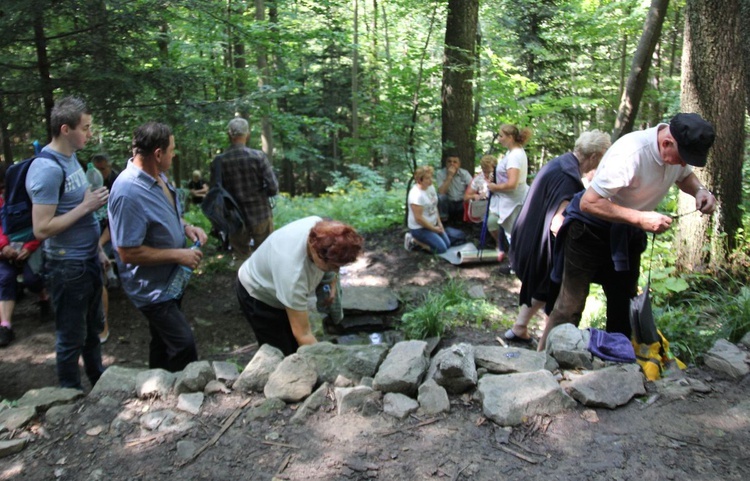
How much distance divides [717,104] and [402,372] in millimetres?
4062

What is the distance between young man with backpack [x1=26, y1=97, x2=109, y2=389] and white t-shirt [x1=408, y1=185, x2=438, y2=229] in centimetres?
450

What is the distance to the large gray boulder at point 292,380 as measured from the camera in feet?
9.61

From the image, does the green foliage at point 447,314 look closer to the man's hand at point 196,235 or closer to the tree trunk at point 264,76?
the man's hand at point 196,235

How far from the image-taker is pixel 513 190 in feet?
21.0

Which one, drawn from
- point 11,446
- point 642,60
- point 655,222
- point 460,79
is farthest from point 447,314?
point 642,60

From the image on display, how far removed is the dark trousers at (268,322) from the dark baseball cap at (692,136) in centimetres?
257

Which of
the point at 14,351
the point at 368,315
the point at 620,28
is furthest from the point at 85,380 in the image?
the point at 620,28

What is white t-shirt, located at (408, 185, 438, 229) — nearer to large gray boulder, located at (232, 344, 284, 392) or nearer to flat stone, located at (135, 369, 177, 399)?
large gray boulder, located at (232, 344, 284, 392)

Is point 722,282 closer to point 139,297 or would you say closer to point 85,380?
point 139,297

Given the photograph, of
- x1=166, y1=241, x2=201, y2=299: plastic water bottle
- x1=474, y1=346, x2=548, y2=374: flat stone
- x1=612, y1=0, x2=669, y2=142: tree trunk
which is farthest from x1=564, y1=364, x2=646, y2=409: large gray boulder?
x1=612, y1=0, x2=669, y2=142: tree trunk

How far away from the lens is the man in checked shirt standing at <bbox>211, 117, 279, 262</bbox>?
243 inches

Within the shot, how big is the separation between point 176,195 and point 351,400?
188 centimetres

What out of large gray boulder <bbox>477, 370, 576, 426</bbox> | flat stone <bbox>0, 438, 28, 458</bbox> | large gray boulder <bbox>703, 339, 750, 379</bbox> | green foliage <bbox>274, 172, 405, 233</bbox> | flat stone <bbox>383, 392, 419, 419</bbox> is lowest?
green foliage <bbox>274, 172, 405, 233</bbox>

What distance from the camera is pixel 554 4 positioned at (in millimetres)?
13625
